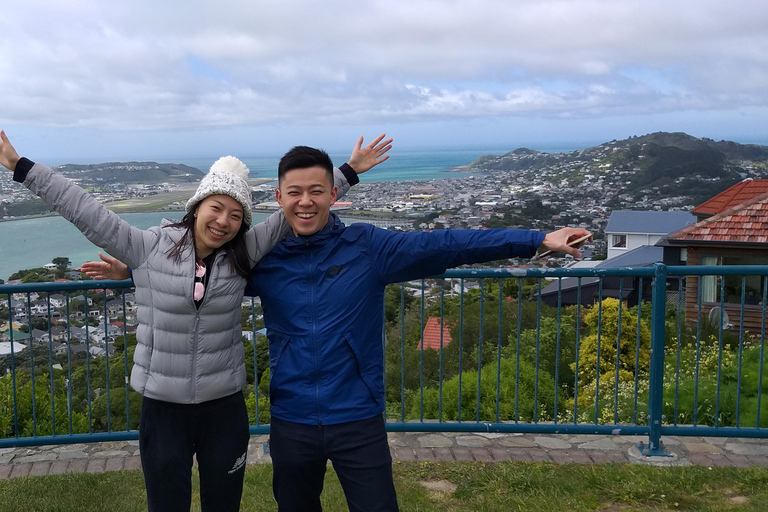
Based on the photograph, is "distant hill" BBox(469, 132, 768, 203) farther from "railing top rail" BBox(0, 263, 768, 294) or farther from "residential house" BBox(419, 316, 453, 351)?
"railing top rail" BBox(0, 263, 768, 294)

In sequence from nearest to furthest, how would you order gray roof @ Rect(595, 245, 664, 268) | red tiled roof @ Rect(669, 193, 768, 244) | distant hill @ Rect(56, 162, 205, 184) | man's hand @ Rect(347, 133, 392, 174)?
man's hand @ Rect(347, 133, 392, 174), distant hill @ Rect(56, 162, 205, 184), red tiled roof @ Rect(669, 193, 768, 244), gray roof @ Rect(595, 245, 664, 268)

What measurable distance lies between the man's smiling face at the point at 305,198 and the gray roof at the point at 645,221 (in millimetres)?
49320

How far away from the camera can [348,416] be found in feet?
8.19

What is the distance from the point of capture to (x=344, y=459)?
250cm

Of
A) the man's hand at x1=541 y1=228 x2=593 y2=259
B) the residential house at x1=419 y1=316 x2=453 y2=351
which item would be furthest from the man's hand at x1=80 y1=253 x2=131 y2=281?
the residential house at x1=419 y1=316 x2=453 y2=351

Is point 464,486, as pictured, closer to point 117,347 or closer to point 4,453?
point 117,347

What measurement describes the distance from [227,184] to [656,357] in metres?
3.39

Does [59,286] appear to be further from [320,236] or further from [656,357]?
[656,357]

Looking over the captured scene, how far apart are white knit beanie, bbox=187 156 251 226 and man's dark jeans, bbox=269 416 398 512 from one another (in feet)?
2.98

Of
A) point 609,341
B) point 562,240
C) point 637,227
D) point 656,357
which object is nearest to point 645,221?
point 637,227

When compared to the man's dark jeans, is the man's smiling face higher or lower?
higher

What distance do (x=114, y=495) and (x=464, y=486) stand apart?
220cm

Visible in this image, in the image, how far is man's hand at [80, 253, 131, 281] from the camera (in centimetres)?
288

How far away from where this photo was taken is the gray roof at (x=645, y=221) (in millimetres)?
48438
